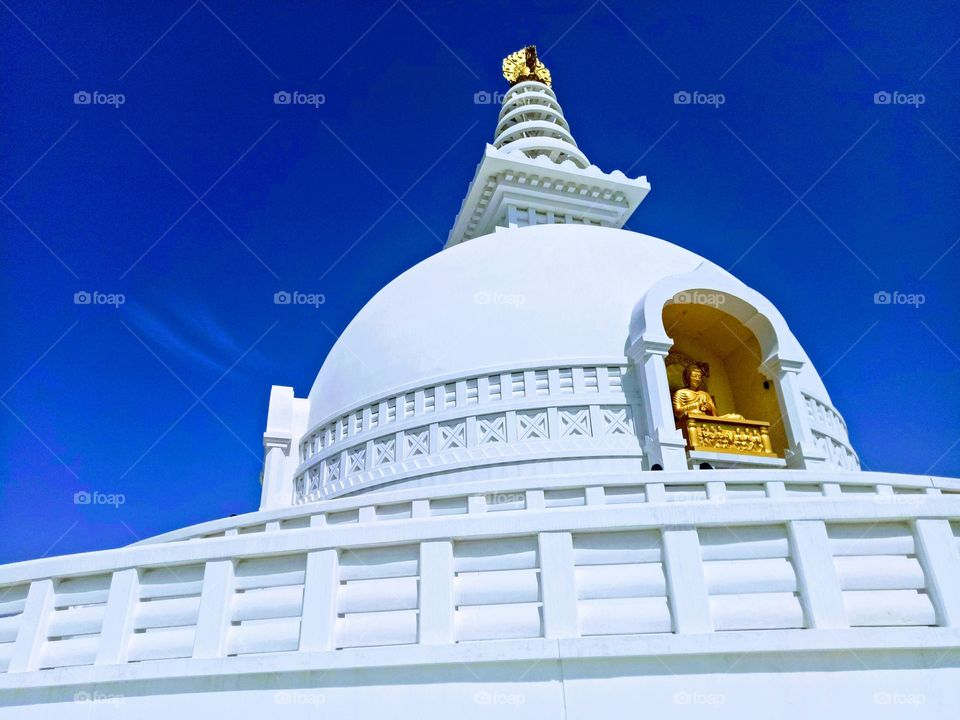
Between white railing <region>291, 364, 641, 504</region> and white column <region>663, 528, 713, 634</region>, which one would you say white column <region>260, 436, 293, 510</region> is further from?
white column <region>663, 528, 713, 634</region>

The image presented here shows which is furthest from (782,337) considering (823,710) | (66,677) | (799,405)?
(66,677)

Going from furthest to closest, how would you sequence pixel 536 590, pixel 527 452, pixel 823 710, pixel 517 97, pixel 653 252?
1. pixel 517 97
2. pixel 653 252
3. pixel 527 452
4. pixel 536 590
5. pixel 823 710

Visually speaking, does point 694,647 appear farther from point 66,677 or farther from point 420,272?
point 420,272

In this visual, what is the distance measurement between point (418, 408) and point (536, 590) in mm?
9436

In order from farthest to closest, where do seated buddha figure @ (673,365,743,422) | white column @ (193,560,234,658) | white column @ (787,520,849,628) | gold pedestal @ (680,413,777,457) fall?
seated buddha figure @ (673,365,743,422) → gold pedestal @ (680,413,777,457) → white column @ (193,560,234,658) → white column @ (787,520,849,628)

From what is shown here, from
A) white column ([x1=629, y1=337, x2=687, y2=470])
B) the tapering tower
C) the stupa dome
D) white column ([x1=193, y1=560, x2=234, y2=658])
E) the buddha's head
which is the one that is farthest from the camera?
the tapering tower

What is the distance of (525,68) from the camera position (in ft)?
90.7

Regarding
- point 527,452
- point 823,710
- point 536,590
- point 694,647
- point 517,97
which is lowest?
point 823,710

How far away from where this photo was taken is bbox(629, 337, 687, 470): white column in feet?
38.0

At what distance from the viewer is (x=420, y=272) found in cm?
1697

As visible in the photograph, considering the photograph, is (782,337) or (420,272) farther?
(420,272)

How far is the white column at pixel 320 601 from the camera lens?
4.18 m

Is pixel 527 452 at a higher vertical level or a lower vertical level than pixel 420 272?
lower

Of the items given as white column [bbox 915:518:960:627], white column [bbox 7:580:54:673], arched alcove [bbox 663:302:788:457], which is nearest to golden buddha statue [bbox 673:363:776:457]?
arched alcove [bbox 663:302:788:457]
